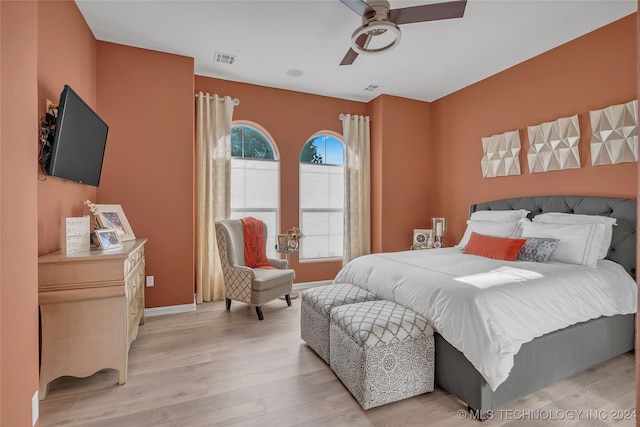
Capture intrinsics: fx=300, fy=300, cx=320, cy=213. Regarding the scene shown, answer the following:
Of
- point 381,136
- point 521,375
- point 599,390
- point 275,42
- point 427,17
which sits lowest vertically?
point 599,390

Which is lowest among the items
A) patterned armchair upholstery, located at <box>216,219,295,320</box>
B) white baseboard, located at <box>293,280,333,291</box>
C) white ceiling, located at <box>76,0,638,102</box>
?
white baseboard, located at <box>293,280,333,291</box>

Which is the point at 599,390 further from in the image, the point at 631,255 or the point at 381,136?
the point at 381,136

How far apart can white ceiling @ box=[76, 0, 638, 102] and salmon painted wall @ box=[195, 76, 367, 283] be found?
0.24m

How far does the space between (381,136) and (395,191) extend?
922 mm

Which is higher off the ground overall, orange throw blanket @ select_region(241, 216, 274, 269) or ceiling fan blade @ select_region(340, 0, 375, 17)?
ceiling fan blade @ select_region(340, 0, 375, 17)

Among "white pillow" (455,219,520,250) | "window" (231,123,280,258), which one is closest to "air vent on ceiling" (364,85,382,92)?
"window" (231,123,280,258)

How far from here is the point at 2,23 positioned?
1137mm

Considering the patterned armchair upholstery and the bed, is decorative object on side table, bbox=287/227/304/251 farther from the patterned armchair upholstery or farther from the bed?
the bed

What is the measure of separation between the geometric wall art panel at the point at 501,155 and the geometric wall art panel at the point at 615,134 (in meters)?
0.80

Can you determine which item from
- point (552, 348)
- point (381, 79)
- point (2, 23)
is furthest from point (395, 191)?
point (2, 23)

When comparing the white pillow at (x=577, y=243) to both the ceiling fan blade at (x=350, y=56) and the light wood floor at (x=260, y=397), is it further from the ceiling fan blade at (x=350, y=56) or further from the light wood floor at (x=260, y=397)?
the ceiling fan blade at (x=350, y=56)

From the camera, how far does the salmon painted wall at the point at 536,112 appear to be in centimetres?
286

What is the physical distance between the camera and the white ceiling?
2.69m

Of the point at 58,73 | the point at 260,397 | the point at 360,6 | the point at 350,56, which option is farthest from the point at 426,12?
the point at 260,397
